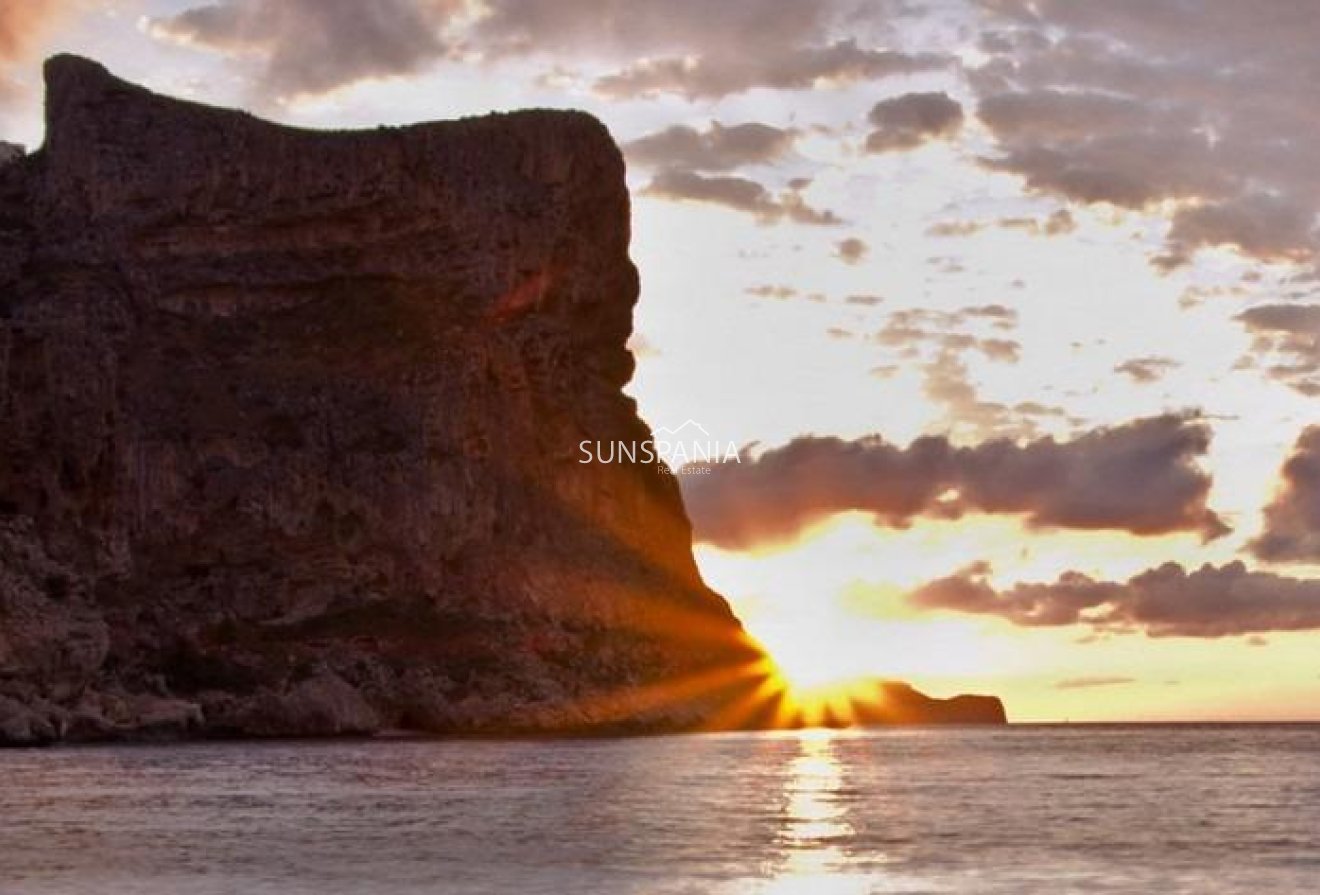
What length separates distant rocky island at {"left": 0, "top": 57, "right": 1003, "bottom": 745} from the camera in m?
133

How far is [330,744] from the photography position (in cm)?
12069

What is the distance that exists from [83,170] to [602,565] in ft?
157

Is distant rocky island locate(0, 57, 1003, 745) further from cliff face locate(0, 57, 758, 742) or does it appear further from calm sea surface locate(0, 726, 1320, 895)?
calm sea surface locate(0, 726, 1320, 895)

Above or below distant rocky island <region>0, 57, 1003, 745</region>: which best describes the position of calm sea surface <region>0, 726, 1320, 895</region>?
below

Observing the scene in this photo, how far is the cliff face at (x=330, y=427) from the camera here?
133 m

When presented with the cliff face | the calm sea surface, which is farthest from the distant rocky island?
the calm sea surface

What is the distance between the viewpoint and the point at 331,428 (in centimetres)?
14262

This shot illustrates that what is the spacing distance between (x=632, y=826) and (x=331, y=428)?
92.0 meters

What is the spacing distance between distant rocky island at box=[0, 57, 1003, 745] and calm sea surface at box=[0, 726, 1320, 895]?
108ft

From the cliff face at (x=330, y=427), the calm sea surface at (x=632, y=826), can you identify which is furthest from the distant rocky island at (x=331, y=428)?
the calm sea surface at (x=632, y=826)

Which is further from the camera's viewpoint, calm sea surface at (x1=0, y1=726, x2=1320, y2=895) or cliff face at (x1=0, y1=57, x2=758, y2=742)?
cliff face at (x1=0, y1=57, x2=758, y2=742)

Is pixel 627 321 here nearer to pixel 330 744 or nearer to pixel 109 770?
pixel 330 744

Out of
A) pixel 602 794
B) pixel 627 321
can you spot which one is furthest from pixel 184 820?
pixel 627 321

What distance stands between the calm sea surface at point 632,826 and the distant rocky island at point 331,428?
32790 mm
